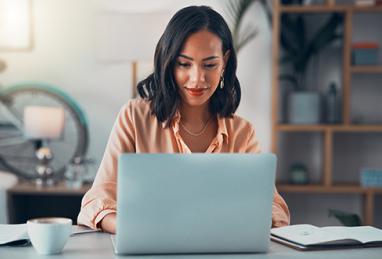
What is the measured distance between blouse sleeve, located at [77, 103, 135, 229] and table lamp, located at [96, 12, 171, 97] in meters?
1.68

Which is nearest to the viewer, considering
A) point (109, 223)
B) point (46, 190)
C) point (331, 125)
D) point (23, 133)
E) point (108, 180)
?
point (109, 223)

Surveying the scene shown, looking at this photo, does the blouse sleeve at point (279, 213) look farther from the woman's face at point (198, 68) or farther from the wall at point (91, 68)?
the wall at point (91, 68)

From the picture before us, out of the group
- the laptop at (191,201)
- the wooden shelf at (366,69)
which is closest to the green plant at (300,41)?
the wooden shelf at (366,69)

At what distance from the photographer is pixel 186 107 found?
6.26ft

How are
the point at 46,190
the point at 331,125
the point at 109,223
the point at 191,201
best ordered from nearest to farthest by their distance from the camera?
the point at 191,201, the point at 109,223, the point at 46,190, the point at 331,125

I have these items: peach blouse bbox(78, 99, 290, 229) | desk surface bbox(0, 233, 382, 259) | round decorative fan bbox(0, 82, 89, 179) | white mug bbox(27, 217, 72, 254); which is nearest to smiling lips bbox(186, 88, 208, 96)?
peach blouse bbox(78, 99, 290, 229)

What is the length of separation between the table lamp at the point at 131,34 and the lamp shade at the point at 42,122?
0.43 metres

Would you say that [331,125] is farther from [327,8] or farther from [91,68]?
[91,68]

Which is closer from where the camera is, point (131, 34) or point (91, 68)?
point (131, 34)

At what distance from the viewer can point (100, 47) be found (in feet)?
12.3

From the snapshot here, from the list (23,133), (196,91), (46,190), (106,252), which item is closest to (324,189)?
(46,190)

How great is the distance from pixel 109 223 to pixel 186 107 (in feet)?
1.58

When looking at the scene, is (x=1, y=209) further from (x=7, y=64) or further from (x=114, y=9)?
(x=114, y=9)

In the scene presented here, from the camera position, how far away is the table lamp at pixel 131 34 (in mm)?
3502
